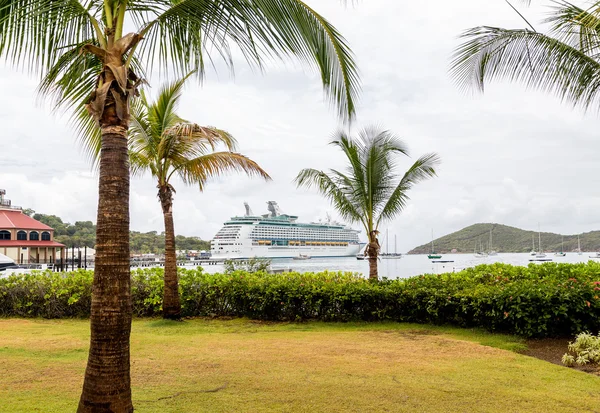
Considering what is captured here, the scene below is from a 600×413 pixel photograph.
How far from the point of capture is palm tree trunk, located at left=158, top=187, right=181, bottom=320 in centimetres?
900

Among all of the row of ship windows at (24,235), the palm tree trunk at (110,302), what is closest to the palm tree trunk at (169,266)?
the palm tree trunk at (110,302)

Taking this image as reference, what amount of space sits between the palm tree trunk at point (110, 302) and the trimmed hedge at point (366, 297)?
233 inches

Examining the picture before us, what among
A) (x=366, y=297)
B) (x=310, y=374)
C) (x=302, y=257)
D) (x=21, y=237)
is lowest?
(x=302, y=257)

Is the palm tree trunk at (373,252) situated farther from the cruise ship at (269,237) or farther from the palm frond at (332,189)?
the cruise ship at (269,237)

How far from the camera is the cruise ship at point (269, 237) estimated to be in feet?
182

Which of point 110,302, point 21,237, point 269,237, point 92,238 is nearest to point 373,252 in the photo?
point 110,302

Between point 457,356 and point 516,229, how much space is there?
72861mm

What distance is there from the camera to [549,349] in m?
6.49

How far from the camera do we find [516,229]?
2830 inches

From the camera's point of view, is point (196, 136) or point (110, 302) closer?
point (110, 302)

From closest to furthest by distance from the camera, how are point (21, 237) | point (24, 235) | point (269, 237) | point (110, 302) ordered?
1. point (110, 302)
2. point (21, 237)
3. point (24, 235)
4. point (269, 237)

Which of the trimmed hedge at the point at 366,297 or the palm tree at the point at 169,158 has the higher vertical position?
the palm tree at the point at 169,158

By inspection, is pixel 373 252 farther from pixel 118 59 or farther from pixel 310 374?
pixel 118 59

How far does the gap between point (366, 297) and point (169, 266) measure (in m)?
3.78
